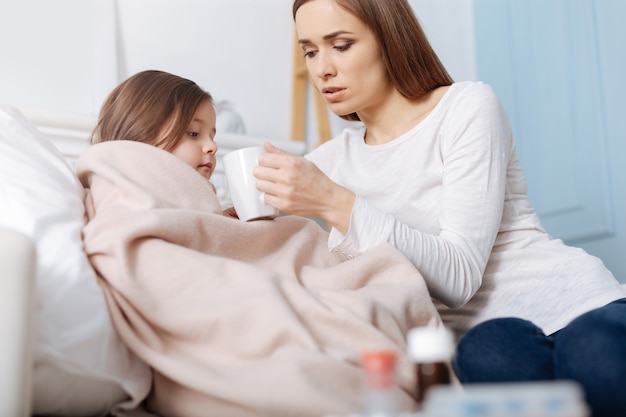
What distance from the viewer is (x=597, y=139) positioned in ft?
7.98

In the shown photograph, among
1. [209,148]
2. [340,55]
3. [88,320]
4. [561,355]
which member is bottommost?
[561,355]

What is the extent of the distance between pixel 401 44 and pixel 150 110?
0.48 metres

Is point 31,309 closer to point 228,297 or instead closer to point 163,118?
point 228,297

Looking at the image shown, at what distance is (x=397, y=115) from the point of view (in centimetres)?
153

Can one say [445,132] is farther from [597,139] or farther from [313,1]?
[597,139]

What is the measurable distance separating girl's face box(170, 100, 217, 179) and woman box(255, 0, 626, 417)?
23 cm

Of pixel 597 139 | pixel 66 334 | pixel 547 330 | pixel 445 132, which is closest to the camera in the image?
pixel 66 334

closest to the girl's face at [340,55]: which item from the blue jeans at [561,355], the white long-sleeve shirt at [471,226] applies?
the white long-sleeve shirt at [471,226]

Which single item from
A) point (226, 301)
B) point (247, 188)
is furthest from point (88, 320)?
point (247, 188)

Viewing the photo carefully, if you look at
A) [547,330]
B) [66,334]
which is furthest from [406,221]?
[66,334]

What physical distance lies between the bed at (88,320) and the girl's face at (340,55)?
467 mm

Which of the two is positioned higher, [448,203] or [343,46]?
[343,46]

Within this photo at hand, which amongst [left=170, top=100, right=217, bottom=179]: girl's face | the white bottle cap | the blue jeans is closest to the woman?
the blue jeans

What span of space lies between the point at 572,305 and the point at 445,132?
0.37 meters
